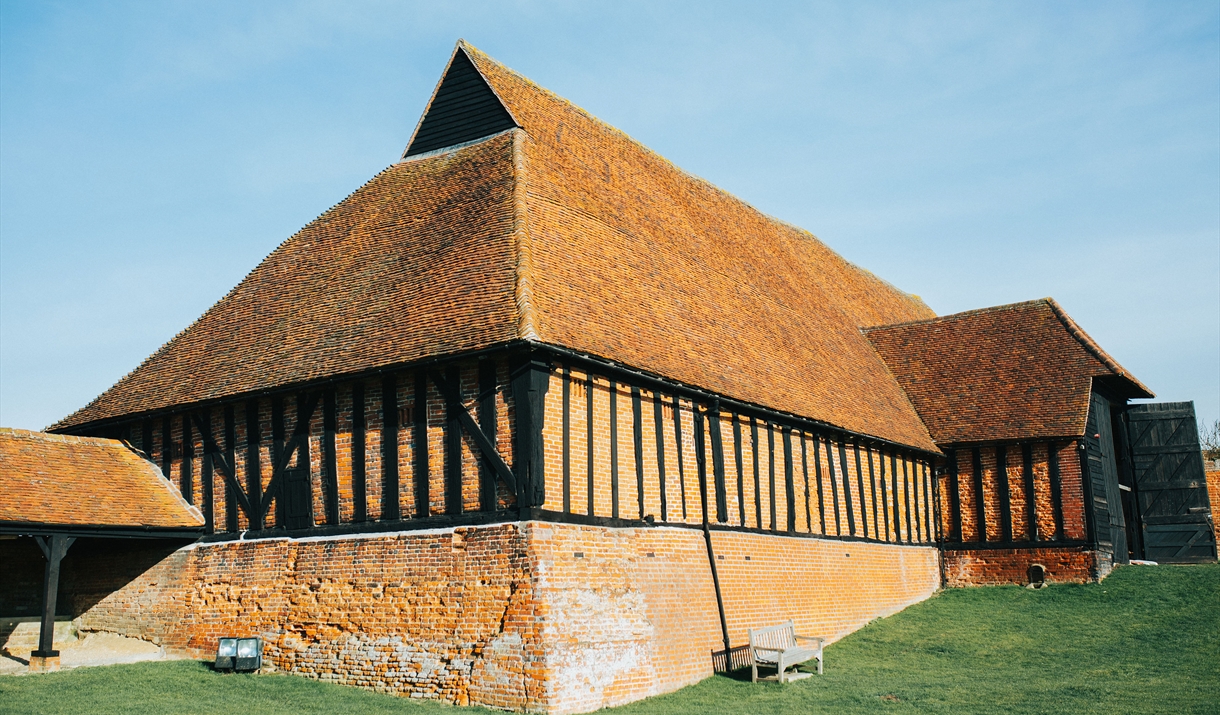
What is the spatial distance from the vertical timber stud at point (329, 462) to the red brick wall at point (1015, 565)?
1464cm

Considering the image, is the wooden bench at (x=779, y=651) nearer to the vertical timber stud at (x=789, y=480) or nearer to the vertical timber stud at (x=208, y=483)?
the vertical timber stud at (x=789, y=480)

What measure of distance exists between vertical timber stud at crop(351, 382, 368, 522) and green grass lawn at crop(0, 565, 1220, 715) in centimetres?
230

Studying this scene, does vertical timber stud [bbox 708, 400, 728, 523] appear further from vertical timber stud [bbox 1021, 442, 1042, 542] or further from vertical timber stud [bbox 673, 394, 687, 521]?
vertical timber stud [bbox 1021, 442, 1042, 542]

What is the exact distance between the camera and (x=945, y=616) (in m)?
20.5

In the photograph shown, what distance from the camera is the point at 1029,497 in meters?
22.9

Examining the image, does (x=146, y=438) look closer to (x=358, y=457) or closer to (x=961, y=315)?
(x=358, y=457)

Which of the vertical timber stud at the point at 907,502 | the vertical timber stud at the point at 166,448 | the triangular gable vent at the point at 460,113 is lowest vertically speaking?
the vertical timber stud at the point at 907,502

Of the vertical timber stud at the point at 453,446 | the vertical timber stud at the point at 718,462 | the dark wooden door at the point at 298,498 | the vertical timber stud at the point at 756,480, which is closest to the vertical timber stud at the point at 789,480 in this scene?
the vertical timber stud at the point at 756,480

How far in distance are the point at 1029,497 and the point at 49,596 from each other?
18533 millimetres

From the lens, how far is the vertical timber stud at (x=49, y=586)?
46.7ft

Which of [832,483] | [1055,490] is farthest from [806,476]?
[1055,490]

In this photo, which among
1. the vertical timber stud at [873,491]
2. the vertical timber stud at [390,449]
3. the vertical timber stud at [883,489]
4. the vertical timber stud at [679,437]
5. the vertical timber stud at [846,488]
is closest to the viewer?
the vertical timber stud at [390,449]

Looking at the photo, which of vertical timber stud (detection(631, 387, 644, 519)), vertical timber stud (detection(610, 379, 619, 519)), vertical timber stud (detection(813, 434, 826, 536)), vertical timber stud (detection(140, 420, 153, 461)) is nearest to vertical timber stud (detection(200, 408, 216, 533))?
vertical timber stud (detection(140, 420, 153, 461))

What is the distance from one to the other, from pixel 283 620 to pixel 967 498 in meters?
15.5
